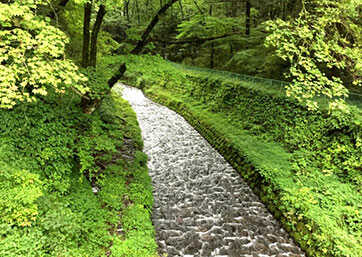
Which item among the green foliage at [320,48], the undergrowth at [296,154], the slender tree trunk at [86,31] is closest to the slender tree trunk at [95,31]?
the slender tree trunk at [86,31]

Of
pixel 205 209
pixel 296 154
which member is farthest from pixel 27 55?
pixel 296 154

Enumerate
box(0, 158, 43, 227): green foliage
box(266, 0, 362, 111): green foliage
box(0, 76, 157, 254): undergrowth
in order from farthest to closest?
box(266, 0, 362, 111): green foliage, box(0, 76, 157, 254): undergrowth, box(0, 158, 43, 227): green foliage

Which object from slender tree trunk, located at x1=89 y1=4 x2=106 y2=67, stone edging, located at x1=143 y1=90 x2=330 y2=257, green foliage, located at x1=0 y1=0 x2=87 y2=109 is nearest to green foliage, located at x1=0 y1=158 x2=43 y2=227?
green foliage, located at x1=0 y1=0 x2=87 y2=109

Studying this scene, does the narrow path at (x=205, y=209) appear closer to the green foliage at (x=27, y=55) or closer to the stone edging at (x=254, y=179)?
the stone edging at (x=254, y=179)

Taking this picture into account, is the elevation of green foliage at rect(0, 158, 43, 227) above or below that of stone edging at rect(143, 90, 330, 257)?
above

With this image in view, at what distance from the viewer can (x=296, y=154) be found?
9820 millimetres

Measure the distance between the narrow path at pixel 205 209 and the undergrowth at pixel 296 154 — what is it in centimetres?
61

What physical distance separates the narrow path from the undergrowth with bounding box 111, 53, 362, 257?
0.61 metres

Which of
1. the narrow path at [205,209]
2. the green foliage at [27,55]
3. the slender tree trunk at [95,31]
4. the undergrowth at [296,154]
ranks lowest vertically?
the narrow path at [205,209]

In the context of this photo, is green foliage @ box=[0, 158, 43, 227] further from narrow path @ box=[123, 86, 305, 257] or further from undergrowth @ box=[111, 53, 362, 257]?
undergrowth @ box=[111, 53, 362, 257]

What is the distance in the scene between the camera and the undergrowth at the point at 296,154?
Answer: 22.5 feet

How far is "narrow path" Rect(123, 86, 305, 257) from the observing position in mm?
6668

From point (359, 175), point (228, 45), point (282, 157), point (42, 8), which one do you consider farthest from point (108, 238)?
point (228, 45)

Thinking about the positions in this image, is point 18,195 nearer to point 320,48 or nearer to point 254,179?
point 254,179
